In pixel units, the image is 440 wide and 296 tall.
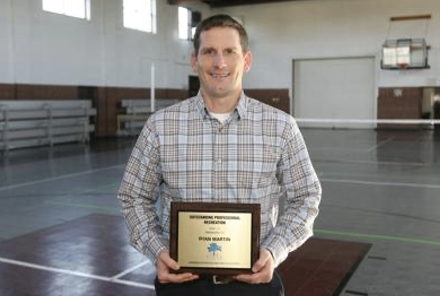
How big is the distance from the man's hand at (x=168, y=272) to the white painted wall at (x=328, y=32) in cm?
2541

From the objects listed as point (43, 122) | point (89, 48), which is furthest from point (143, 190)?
point (89, 48)

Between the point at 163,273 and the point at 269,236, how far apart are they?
1.47 feet

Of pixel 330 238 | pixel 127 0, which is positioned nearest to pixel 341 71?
pixel 127 0

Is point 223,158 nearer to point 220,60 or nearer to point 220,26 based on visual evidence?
point 220,60

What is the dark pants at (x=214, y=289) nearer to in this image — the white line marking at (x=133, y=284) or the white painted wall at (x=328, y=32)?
the white line marking at (x=133, y=284)

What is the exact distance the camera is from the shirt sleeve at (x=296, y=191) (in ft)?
6.84

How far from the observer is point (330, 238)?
611cm

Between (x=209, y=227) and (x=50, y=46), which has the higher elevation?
(x=50, y=46)

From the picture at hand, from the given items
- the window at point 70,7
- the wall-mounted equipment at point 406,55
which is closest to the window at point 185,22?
the window at point 70,7

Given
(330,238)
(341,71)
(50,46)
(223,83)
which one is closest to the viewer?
(223,83)

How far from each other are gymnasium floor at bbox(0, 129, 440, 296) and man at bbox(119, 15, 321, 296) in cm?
246

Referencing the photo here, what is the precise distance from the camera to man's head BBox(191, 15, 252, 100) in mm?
1998

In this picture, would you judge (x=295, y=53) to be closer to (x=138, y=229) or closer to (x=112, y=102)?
(x=112, y=102)

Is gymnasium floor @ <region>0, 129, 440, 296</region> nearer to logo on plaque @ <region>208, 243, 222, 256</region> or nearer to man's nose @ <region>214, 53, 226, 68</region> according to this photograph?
logo on plaque @ <region>208, 243, 222, 256</region>
